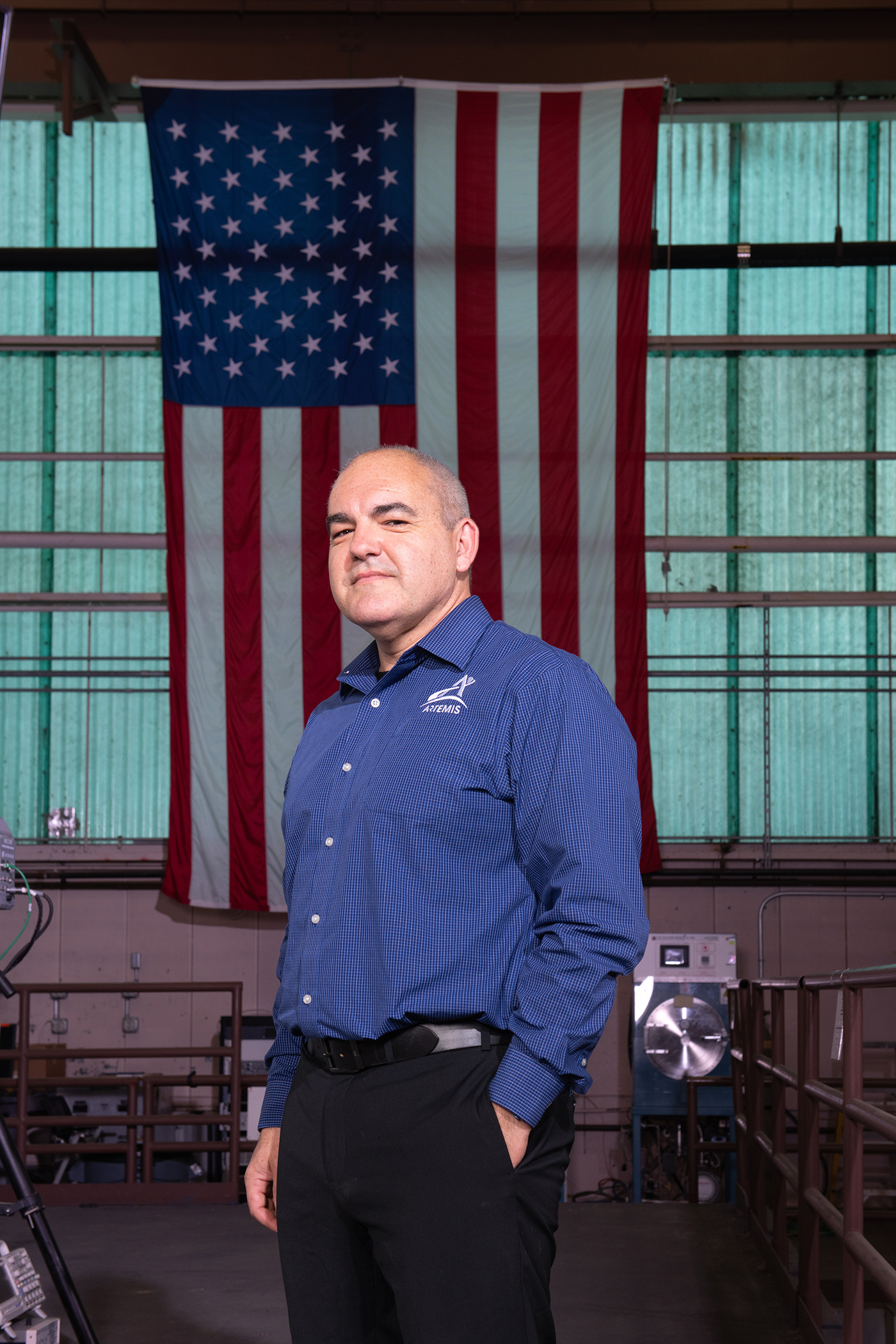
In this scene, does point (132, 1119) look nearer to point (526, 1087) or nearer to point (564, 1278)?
point (564, 1278)

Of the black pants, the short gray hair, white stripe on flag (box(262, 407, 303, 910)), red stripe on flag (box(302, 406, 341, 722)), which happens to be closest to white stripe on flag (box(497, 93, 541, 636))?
red stripe on flag (box(302, 406, 341, 722))

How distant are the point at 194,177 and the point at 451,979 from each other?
8.02 meters

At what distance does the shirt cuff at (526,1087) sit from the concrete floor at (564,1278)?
2.86m

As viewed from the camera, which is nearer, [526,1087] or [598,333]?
[526,1087]

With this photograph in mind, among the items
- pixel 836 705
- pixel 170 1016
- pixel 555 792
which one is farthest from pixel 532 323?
pixel 555 792

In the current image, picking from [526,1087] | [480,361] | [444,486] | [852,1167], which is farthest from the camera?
[480,361]

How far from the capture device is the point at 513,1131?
1.61 m

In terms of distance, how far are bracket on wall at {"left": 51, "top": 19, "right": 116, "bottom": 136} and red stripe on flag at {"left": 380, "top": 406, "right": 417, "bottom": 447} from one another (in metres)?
2.98

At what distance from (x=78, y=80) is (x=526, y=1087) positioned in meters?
9.21

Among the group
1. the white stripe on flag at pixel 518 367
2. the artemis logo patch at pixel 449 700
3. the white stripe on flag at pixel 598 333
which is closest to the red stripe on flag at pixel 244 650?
the white stripe on flag at pixel 518 367

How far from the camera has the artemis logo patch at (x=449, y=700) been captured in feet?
5.99

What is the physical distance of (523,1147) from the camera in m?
1.62

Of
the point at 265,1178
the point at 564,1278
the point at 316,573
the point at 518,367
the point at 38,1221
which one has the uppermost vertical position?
the point at 518,367

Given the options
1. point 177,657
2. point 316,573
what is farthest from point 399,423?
point 177,657
